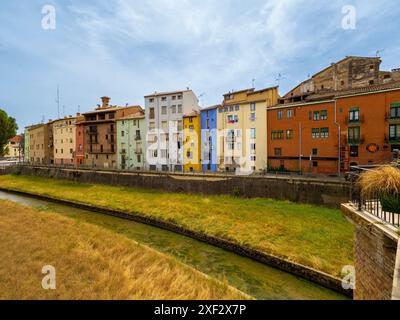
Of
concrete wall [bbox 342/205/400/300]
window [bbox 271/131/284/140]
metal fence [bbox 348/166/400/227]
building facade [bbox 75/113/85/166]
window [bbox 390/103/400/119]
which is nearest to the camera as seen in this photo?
concrete wall [bbox 342/205/400/300]

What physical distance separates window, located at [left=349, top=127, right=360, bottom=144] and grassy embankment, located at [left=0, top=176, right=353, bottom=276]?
43.1 ft

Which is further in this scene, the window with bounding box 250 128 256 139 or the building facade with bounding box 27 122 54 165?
the building facade with bounding box 27 122 54 165

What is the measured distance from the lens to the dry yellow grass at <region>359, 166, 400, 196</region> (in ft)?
20.9

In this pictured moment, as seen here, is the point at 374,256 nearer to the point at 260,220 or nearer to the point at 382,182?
the point at 382,182

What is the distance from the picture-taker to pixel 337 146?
30938 mm

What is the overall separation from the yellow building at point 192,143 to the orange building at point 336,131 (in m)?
13.6

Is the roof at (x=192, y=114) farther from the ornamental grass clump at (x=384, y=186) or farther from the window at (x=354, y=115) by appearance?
the ornamental grass clump at (x=384, y=186)

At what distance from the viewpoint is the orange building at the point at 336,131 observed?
90.4 ft

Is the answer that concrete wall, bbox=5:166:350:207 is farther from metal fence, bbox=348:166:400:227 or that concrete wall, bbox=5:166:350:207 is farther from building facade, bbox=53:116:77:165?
building facade, bbox=53:116:77:165

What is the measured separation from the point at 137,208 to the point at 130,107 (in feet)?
119
